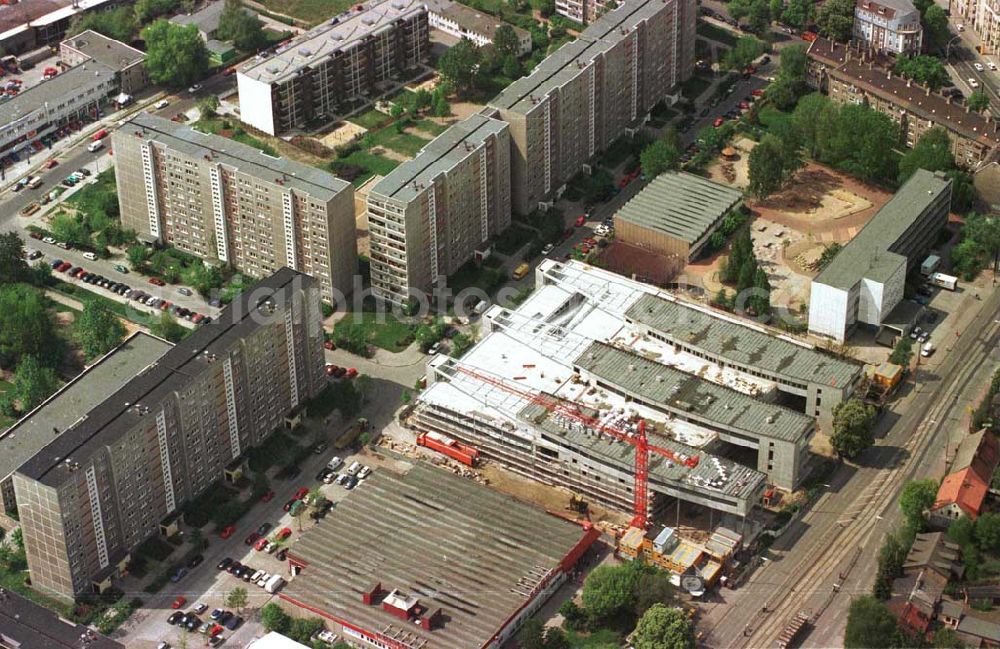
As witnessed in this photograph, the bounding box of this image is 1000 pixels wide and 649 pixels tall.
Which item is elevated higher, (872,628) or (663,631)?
(872,628)

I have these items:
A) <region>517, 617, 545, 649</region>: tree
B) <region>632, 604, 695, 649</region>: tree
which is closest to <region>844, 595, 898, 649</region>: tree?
<region>632, 604, 695, 649</region>: tree

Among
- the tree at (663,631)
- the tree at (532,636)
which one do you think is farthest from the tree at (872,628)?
the tree at (532,636)

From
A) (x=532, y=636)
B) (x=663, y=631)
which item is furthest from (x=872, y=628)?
(x=532, y=636)

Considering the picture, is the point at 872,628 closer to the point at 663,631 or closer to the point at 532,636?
the point at 663,631

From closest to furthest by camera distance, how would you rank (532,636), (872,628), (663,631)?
1. (872,628)
2. (663,631)
3. (532,636)

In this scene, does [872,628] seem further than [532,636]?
No

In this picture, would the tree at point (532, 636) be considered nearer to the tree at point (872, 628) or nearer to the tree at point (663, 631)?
the tree at point (663, 631)

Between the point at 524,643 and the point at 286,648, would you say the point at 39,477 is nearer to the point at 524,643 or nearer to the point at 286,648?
the point at 286,648
